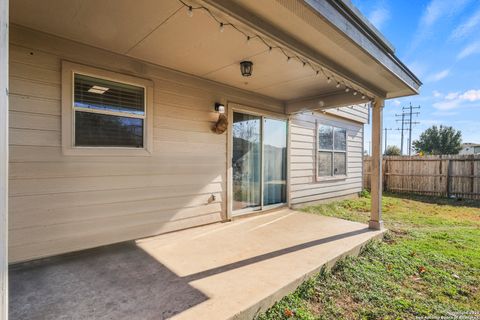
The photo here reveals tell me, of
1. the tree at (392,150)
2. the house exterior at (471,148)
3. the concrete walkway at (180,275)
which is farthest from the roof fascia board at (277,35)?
the house exterior at (471,148)

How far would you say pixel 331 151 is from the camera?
6754 millimetres

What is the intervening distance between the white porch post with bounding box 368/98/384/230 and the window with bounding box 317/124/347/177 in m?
2.26

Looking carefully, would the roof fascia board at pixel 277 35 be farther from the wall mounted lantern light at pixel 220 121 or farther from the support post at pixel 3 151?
the wall mounted lantern light at pixel 220 121

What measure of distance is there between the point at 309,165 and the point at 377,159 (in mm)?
2131

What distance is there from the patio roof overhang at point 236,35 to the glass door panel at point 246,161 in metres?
1.04

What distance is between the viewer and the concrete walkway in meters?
1.81

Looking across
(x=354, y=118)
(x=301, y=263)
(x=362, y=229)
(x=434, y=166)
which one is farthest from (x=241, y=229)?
(x=434, y=166)

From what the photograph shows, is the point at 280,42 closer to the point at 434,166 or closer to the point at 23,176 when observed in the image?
the point at 23,176

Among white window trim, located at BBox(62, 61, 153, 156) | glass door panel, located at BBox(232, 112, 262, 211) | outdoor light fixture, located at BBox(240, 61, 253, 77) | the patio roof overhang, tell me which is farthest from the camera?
glass door panel, located at BBox(232, 112, 262, 211)

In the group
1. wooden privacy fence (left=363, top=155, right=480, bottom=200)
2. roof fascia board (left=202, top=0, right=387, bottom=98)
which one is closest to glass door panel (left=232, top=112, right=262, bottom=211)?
roof fascia board (left=202, top=0, right=387, bottom=98)

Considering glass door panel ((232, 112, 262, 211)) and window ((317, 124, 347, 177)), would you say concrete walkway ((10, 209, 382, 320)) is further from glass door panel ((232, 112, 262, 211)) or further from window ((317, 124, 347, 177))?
window ((317, 124, 347, 177))

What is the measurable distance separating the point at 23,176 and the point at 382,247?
14.6 feet

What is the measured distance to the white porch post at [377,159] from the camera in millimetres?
4008

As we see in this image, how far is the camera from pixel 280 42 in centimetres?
228
